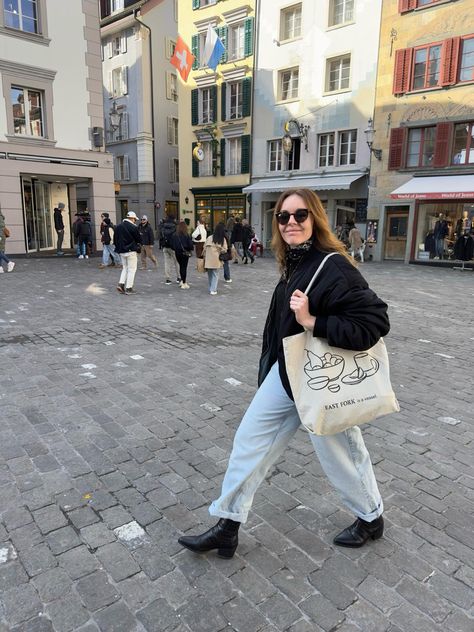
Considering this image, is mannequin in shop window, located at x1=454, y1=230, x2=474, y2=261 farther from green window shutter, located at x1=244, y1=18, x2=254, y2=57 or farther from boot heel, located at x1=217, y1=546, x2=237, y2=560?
boot heel, located at x1=217, y1=546, x2=237, y2=560

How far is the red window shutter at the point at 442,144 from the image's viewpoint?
19172mm

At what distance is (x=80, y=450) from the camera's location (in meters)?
3.51

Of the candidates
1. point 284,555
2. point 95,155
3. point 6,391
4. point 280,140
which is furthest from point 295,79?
point 284,555

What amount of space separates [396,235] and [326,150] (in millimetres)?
5778

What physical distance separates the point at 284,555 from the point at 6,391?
3383 millimetres

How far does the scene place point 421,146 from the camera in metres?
20.3

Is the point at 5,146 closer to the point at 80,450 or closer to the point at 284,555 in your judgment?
the point at 80,450

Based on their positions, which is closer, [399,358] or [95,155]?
[399,358]

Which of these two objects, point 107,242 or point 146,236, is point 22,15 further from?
point 146,236

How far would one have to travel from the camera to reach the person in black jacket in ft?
6.64

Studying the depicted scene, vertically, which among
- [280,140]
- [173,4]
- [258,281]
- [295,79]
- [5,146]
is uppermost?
[173,4]

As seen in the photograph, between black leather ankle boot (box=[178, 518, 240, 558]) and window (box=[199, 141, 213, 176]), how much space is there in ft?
91.2

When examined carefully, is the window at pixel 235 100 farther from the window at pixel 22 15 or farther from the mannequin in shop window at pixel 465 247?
the mannequin in shop window at pixel 465 247

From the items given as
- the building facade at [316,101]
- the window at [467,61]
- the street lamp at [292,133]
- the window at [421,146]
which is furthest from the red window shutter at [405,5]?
the street lamp at [292,133]
